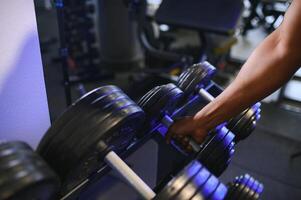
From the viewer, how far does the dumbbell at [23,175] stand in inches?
26.3

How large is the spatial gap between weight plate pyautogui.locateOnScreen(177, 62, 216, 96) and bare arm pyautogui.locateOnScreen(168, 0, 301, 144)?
11.2 inches

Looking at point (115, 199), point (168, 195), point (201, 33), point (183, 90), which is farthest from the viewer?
point (201, 33)

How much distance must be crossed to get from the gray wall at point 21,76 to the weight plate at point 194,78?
709 millimetres

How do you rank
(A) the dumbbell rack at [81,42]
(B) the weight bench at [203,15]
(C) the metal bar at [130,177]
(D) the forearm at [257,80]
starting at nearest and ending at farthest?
(C) the metal bar at [130,177] → (D) the forearm at [257,80] → (B) the weight bench at [203,15] → (A) the dumbbell rack at [81,42]

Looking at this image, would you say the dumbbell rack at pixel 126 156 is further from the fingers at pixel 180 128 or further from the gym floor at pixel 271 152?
the gym floor at pixel 271 152

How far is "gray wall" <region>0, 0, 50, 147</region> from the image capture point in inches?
44.0

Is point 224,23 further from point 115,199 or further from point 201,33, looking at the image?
point 115,199

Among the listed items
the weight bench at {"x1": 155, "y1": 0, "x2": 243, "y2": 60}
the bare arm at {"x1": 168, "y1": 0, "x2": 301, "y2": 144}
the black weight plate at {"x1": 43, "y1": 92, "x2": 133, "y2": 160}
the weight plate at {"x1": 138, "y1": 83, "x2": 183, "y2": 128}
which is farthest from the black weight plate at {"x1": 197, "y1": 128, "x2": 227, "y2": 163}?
the weight bench at {"x1": 155, "y1": 0, "x2": 243, "y2": 60}

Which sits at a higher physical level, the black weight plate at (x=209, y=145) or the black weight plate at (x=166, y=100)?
the black weight plate at (x=166, y=100)

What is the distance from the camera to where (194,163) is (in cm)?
79

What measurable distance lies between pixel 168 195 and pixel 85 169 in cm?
40

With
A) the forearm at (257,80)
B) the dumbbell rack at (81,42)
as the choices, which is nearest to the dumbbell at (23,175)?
the forearm at (257,80)

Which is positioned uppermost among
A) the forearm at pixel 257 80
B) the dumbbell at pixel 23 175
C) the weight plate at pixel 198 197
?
the forearm at pixel 257 80

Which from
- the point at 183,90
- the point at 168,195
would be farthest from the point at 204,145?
the point at 168,195
